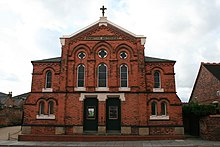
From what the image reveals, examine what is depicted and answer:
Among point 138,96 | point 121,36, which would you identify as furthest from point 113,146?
point 121,36

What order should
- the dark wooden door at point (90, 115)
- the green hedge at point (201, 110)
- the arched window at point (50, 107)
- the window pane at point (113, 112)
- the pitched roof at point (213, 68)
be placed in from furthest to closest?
the pitched roof at point (213, 68)
the arched window at point (50, 107)
the window pane at point (113, 112)
the dark wooden door at point (90, 115)
the green hedge at point (201, 110)

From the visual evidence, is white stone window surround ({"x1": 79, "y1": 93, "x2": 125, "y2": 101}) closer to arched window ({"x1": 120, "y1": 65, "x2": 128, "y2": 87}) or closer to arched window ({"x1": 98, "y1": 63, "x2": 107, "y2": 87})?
arched window ({"x1": 98, "y1": 63, "x2": 107, "y2": 87})

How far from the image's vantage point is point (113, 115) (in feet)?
66.2

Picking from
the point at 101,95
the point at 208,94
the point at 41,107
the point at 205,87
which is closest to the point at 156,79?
the point at 101,95

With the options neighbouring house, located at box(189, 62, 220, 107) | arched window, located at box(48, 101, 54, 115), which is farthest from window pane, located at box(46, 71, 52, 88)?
neighbouring house, located at box(189, 62, 220, 107)

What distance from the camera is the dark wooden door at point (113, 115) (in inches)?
786

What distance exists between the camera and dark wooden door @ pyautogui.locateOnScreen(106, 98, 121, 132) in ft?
65.5

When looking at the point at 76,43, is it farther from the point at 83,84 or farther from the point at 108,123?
the point at 108,123

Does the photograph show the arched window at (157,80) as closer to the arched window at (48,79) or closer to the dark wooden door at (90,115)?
the dark wooden door at (90,115)

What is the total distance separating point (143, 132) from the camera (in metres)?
19.1

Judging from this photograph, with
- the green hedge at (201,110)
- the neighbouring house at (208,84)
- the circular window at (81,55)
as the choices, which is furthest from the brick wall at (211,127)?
the circular window at (81,55)

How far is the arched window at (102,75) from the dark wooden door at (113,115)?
162 cm

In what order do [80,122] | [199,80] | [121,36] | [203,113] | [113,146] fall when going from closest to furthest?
[113,146]
[203,113]
[80,122]
[121,36]
[199,80]

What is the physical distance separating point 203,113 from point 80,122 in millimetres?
10903
